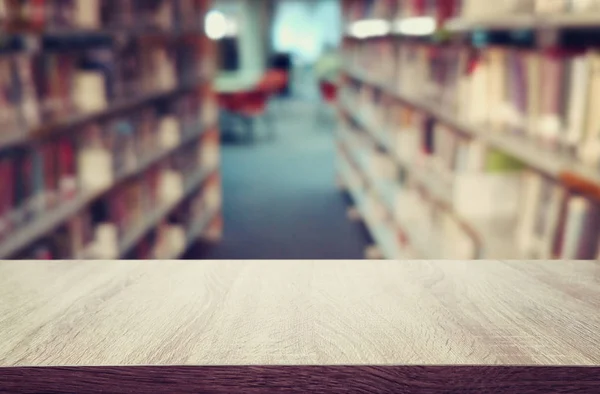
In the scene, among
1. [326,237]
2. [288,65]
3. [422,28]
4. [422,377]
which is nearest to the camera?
A: [422,377]

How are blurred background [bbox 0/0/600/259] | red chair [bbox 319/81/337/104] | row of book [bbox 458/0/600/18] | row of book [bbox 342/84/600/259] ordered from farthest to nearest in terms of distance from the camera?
red chair [bbox 319/81/337/104], blurred background [bbox 0/0/600/259], row of book [bbox 342/84/600/259], row of book [bbox 458/0/600/18]

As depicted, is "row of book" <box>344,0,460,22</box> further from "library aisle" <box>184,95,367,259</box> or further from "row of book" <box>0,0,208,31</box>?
"library aisle" <box>184,95,367,259</box>

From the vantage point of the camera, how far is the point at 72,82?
278 centimetres

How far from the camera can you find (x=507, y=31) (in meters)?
3.10

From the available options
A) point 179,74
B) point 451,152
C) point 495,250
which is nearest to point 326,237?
point 179,74

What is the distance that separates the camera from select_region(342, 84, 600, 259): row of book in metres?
1.87

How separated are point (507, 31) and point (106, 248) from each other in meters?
2.08

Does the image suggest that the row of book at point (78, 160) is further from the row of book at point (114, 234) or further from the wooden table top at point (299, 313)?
the wooden table top at point (299, 313)

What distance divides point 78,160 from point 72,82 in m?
0.33

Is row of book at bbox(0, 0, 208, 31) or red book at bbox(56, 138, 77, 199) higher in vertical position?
row of book at bbox(0, 0, 208, 31)

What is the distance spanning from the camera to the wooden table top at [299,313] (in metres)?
0.69

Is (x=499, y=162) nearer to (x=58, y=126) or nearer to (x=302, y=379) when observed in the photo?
(x=58, y=126)

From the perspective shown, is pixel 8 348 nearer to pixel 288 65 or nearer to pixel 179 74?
pixel 179 74

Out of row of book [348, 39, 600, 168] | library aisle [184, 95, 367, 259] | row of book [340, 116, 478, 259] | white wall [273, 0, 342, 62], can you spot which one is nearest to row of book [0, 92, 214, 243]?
library aisle [184, 95, 367, 259]
